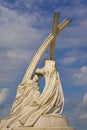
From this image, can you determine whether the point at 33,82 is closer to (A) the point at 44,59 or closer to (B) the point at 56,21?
(A) the point at 44,59

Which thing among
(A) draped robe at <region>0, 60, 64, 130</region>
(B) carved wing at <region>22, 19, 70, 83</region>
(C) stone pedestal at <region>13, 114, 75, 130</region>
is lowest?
(C) stone pedestal at <region>13, 114, 75, 130</region>

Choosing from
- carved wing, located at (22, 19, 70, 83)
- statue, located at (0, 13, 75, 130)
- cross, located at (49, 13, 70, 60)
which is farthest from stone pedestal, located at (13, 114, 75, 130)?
cross, located at (49, 13, 70, 60)

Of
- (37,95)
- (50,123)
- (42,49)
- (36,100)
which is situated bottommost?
(50,123)

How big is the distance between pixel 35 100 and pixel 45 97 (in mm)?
518

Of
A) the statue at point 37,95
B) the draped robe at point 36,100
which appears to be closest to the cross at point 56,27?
the statue at point 37,95

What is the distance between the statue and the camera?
57.1ft

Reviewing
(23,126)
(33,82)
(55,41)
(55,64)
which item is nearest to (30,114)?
(23,126)

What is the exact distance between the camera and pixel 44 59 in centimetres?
1925

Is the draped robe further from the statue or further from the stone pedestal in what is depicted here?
the stone pedestal

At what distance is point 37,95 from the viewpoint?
59.5 ft

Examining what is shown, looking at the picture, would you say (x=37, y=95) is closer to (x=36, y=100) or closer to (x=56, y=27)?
(x=36, y=100)

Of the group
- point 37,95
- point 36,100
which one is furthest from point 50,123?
point 37,95

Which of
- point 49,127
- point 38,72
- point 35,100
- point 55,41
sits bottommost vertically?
point 49,127

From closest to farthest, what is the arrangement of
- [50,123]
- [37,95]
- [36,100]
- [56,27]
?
[50,123]
[36,100]
[37,95]
[56,27]
